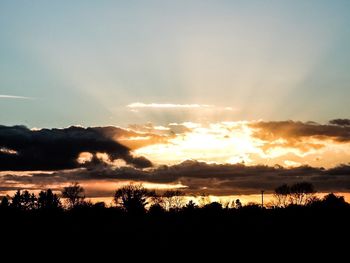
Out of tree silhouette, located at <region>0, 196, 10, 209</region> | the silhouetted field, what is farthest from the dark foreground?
tree silhouette, located at <region>0, 196, 10, 209</region>

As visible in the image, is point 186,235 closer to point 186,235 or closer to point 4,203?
point 186,235

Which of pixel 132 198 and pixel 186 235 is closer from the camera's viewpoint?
pixel 186 235

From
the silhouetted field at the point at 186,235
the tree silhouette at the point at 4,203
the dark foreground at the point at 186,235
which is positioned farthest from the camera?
the tree silhouette at the point at 4,203

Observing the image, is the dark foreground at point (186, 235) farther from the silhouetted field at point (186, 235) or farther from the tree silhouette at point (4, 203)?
the tree silhouette at point (4, 203)

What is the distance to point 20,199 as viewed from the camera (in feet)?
600

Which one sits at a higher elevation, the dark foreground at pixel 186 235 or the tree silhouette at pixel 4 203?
the tree silhouette at pixel 4 203

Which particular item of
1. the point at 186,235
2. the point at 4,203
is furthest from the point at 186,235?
the point at 4,203

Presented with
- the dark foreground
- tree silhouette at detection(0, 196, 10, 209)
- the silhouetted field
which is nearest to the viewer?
the dark foreground

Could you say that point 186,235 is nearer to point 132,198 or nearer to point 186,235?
point 186,235

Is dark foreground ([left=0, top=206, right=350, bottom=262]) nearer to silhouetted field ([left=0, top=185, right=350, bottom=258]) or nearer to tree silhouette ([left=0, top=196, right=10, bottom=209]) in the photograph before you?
silhouetted field ([left=0, top=185, right=350, bottom=258])

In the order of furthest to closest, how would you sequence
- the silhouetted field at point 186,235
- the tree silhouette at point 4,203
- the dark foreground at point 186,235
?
the tree silhouette at point 4,203 → the silhouetted field at point 186,235 → the dark foreground at point 186,235

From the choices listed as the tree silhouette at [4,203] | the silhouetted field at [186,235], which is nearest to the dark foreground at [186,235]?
the silhouetted field at [186,235]

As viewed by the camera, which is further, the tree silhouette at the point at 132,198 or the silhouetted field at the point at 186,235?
the tree silhouette at the point at 132,198

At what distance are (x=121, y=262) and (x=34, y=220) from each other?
34319mm
